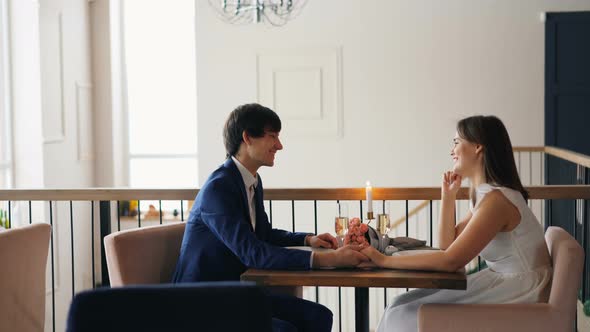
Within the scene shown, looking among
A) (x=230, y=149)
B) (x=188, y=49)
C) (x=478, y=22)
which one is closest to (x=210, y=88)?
(x=188, y=49)

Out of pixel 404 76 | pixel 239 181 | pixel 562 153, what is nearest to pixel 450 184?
pixel 239 181

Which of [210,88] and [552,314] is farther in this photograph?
[210,88]

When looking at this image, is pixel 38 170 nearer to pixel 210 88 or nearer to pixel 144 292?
pixel 210 88

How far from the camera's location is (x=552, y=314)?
9.00ft

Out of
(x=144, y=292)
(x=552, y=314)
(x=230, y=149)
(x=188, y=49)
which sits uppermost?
(x=188, y=49)

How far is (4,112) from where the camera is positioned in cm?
782

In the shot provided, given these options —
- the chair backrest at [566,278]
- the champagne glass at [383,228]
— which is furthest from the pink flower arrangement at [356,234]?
the chair backrest at [566,278]

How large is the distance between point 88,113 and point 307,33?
267 centimetres

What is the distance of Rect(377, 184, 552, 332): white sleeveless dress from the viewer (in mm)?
2906

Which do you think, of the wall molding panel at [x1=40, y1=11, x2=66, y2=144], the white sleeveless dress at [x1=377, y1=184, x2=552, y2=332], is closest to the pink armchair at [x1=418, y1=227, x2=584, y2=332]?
the white sleeveless dress at [x1=377, y1=184, x2=552, y2=332]

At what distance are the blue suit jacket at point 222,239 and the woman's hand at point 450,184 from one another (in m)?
0.69

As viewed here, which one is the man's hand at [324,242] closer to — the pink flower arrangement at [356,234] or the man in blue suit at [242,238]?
the man in blue suit at [242,238]

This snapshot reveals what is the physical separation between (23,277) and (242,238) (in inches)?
41.7

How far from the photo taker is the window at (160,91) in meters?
10.2
